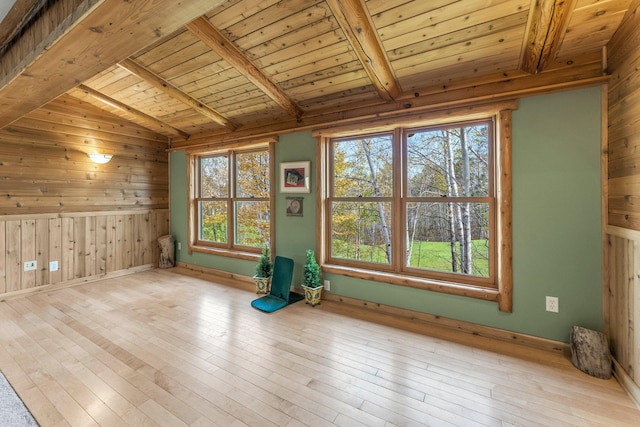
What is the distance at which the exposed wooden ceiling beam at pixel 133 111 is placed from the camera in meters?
3.95

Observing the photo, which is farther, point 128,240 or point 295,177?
point 128,240

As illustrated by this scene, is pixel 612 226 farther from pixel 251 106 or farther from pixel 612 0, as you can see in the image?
pixel 251 106

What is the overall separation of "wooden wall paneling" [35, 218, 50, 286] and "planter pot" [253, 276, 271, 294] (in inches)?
120

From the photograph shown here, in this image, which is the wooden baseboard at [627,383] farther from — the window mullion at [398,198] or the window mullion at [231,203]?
the window mullion at [231,203]

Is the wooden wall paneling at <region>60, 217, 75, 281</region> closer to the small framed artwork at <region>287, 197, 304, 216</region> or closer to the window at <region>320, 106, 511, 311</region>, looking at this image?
the small framed artwork at <region>287, 197, 304, 216</region>

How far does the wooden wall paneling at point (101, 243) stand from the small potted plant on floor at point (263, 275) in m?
2.78

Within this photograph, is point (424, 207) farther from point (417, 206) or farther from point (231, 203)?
point (231, 203)

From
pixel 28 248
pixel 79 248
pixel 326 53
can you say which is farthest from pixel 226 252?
pixel 326 53

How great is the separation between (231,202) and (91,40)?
3283 millimetres

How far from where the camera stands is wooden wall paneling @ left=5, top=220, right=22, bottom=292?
12.1ft

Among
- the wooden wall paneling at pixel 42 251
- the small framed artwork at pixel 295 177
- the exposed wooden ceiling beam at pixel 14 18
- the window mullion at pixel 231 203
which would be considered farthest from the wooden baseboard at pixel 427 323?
the exposed wooden ceiling beam at pixel 14 18

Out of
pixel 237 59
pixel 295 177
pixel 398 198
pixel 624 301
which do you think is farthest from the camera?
pixel 295 177

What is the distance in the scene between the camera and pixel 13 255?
374 cm

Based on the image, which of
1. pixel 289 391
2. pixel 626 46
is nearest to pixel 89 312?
pixel 289 391
